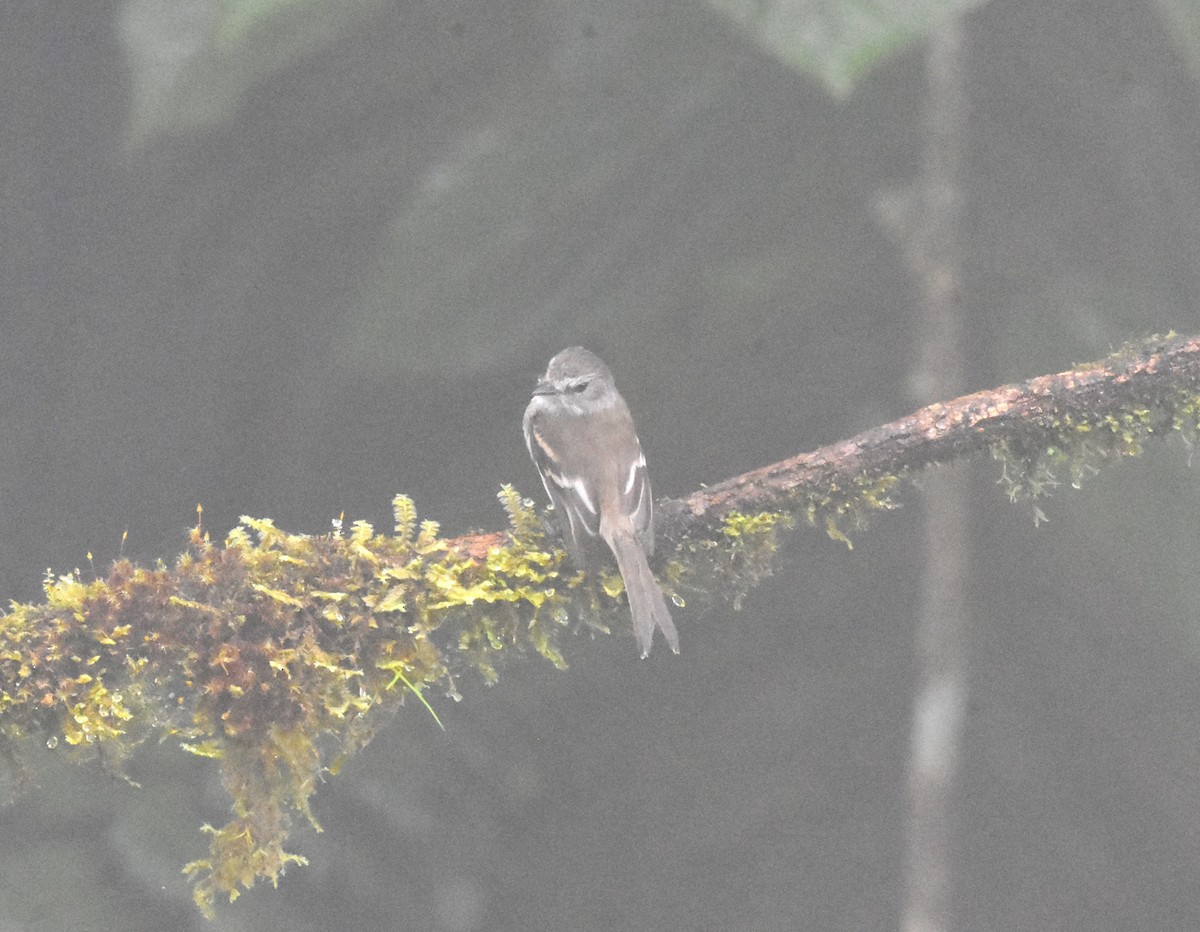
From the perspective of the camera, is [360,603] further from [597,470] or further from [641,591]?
[597,470]

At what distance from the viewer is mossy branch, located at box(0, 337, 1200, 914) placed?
67.4 inches

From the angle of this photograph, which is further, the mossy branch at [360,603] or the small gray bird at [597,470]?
the small gray bird at [597,470]

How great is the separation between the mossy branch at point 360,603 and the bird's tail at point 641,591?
1.7 inches

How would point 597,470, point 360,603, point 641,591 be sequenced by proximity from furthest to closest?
point 597,470 < point 641,591 < point 360,603

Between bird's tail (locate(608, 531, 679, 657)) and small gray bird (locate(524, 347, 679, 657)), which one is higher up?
small gray bird (locate(524, 347, 679, 657))

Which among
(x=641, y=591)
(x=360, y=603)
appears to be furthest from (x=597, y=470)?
(x=360, y=603)

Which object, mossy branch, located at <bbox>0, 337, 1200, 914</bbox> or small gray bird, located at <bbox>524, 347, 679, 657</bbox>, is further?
small gray bird, located at <bbox>524, 347, 679, 657</bbox>

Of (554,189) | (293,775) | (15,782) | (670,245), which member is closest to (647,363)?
(670,245)

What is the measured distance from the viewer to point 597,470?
236 centimetres

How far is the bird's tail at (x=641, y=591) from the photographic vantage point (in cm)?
198

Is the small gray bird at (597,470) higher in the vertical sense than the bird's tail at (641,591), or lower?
higher

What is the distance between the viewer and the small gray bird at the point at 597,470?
6.63 feet

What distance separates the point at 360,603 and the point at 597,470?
665mm

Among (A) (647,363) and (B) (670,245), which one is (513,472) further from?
(B) (670,245)
